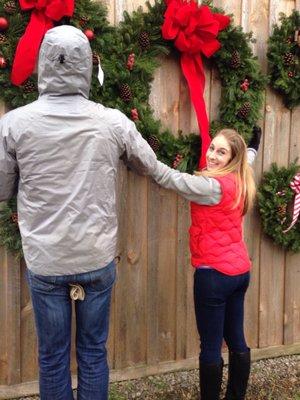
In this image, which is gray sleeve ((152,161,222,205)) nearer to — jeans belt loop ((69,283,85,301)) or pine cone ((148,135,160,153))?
pine cone ((148,135,160,153))

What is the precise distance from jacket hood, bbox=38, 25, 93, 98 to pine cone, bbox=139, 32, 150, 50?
0.78 metres

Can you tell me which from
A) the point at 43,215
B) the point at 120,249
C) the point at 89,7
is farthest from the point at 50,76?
the point at 120,249

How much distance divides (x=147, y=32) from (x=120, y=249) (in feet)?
4.08

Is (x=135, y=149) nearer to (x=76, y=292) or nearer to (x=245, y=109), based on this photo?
(x=76, y=292)

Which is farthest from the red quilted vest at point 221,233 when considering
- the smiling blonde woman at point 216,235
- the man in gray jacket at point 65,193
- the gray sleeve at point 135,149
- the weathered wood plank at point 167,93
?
the weathered wood plank at point 167,93

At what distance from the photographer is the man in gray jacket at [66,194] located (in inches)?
86.4

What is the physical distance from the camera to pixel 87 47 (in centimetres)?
225

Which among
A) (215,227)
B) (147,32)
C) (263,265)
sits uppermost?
(147,32)

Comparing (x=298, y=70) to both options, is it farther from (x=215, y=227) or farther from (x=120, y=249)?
(x=120, y=249)

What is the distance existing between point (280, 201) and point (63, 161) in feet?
5.35

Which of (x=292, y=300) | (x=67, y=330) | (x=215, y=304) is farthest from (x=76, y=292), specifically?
(x=292, y=300)

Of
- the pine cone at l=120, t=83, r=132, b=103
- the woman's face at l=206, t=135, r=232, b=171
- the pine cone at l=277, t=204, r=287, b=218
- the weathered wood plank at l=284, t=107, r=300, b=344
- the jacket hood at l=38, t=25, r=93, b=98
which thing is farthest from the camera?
the weathered wood plank at l=284, t=107, r=300, b=344

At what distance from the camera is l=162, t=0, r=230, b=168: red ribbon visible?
296 centimetres

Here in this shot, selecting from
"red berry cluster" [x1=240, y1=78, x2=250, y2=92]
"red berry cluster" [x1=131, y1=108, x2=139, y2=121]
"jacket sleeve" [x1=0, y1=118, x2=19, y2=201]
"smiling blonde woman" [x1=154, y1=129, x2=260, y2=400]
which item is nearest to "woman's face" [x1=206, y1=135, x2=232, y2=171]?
"smiling blonde woman" [x1=154, y1=129, x2=260, y2=400]
